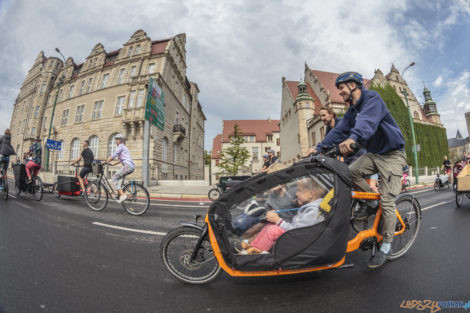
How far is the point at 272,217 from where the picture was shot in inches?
60.9

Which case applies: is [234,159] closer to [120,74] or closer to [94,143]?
[94,143]

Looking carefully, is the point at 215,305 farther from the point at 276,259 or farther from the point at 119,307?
the point at 119,307

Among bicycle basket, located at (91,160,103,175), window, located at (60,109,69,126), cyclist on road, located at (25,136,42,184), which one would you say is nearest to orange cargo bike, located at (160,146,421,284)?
bicycle basket, located at (91,160,103,175)

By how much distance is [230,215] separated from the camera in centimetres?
155

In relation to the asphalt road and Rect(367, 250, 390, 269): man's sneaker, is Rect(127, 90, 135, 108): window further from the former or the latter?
Rect(367, 250, 390, 269): man's sneaker

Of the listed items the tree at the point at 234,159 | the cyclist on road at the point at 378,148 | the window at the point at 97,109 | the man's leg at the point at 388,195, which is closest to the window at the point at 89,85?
the window at the point at 97,109

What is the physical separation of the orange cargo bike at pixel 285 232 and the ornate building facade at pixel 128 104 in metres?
15.7

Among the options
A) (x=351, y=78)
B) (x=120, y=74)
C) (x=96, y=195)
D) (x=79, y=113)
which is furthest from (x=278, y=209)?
(x=79, y=113)

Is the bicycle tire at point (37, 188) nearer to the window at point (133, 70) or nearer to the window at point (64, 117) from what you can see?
the window at point (133, 70)

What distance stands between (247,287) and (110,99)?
85.7 ft

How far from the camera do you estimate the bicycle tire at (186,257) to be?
1741 millimetres

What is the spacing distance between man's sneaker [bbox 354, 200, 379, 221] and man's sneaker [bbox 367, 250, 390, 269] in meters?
0.36

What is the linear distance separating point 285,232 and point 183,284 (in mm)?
1122

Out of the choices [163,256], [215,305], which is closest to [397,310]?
[215,305]
